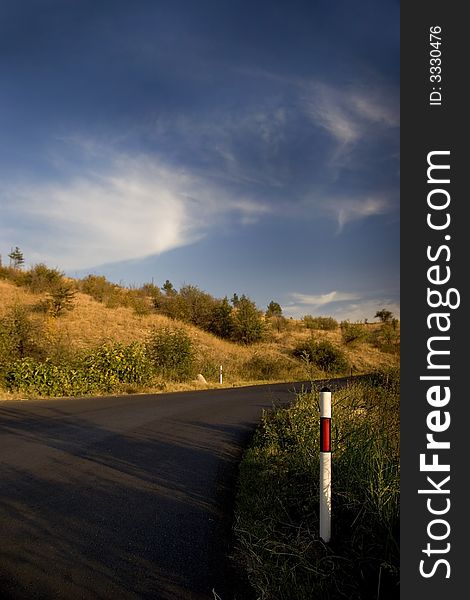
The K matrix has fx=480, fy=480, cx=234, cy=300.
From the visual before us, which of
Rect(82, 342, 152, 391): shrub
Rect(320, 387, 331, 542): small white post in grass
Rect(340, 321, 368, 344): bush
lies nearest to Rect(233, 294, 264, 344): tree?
Rect(340, 321, 368, 344): bush

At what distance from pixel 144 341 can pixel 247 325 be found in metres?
12.8

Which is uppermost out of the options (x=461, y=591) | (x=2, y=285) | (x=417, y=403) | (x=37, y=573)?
(x=2, y=285)

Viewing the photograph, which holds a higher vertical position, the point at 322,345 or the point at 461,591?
the point at 322,345

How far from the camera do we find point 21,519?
470 centimetres

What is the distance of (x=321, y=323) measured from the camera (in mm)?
62188

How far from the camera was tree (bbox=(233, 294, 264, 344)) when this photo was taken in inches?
1720

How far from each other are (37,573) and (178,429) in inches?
244

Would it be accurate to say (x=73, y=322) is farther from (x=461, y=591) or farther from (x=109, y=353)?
(x=461, y=591)

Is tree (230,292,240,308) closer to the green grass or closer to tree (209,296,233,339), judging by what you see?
tree (209,296,233,339)

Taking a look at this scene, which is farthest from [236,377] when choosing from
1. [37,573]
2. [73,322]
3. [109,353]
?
[37,573]

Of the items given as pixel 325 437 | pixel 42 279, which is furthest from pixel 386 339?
pixel 325 437

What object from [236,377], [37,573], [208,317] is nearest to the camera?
[37,573]

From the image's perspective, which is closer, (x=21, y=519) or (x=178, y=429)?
(x=21, y=519)

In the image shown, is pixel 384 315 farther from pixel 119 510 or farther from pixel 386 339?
pixel 119 510
